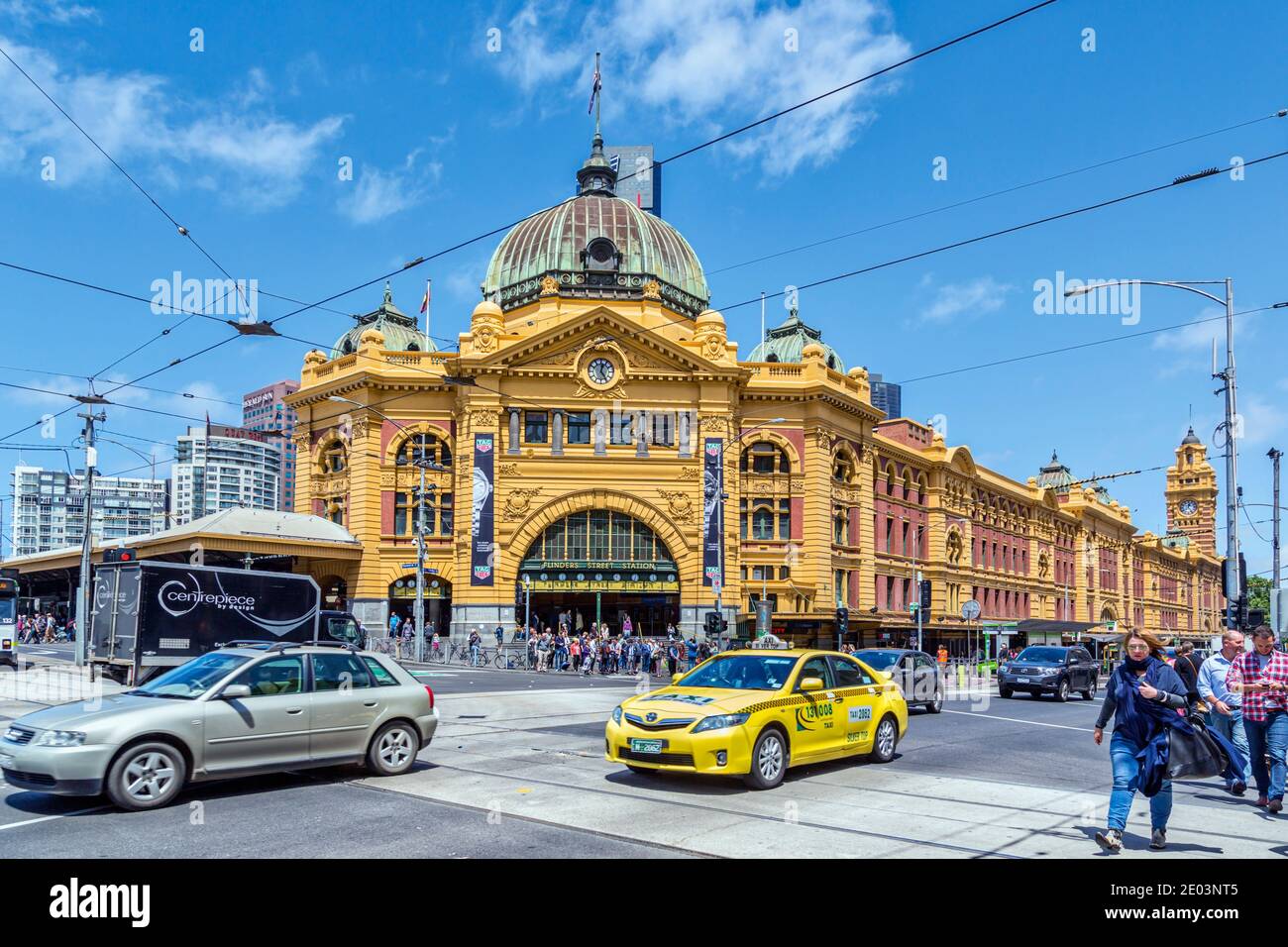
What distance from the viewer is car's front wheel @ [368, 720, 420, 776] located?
12.0 metres

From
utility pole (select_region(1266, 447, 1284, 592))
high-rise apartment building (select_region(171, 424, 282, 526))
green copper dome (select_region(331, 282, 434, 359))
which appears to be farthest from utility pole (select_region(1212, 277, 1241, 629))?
high-rise apartment building (select_region(171, 424, 282, 526))

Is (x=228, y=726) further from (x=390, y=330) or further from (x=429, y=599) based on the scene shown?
(x=390, y=330)

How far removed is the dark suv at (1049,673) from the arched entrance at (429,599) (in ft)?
91.9

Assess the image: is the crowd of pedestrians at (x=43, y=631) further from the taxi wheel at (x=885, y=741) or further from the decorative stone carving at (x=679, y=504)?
A: the taxi wheel at (x=885, y=741)

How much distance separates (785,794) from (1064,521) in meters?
86.5

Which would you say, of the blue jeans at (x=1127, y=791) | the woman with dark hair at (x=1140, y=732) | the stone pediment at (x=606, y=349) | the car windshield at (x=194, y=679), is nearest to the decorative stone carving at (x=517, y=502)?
the stone pediment at (x=606, y=349)

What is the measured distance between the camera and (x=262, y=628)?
26.6 m

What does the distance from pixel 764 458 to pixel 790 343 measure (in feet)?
41.3

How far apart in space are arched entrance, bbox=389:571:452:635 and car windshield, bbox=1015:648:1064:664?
27.9 metres

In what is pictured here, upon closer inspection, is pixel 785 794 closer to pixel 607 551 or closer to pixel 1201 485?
pixel 607 551

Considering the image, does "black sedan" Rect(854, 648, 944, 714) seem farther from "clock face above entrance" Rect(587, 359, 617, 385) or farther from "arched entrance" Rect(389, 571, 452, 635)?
"arched entrance" Rect(389, 571, 452, 635)

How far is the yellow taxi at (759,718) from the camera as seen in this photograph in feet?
36.6

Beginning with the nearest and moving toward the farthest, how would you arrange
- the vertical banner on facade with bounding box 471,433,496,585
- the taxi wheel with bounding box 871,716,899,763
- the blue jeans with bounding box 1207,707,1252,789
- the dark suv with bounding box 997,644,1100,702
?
the blue jeans with bounding box 1207,707,1252,789 < the taxi wheel with bounding box 871,716,899,763 < the dark suv with bounding box 997,644,1100,702 < the vertical banner on facade with bounding box 471,433,496,585
